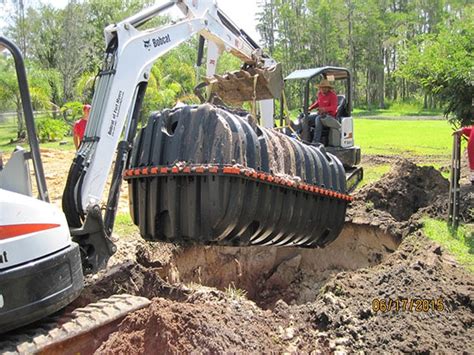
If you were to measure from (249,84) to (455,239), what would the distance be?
11.9 feet

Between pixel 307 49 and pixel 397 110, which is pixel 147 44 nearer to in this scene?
pixel 397 110

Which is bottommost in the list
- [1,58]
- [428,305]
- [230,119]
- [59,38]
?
[428,305]

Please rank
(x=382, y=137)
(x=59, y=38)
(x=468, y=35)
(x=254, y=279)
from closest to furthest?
(x=254, y=279), (x=468, y=35), (x=382, y=137), (x=59, y=38)

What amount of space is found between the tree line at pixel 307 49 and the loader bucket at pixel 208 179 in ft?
4.79

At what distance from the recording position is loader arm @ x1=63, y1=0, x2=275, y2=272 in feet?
16.0

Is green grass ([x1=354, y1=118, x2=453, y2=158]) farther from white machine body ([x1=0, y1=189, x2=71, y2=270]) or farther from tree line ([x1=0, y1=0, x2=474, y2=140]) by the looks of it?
white machine body ([x1=0, y1=189, x2=71, y2=270])

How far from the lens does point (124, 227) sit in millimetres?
8312

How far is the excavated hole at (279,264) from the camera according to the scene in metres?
8.10

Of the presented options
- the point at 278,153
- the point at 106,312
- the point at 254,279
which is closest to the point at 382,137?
the point at 254,279

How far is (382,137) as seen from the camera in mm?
23891

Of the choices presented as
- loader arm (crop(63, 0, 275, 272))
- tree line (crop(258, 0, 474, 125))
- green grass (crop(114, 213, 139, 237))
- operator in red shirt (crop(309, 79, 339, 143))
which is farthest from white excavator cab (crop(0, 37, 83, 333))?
tree line (crop(258, 0, 474, 125))

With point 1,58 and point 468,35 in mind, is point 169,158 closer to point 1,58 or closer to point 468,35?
point 1,58

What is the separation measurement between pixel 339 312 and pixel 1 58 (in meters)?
3.65

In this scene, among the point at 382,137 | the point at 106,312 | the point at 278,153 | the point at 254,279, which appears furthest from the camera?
the point at 382,137
